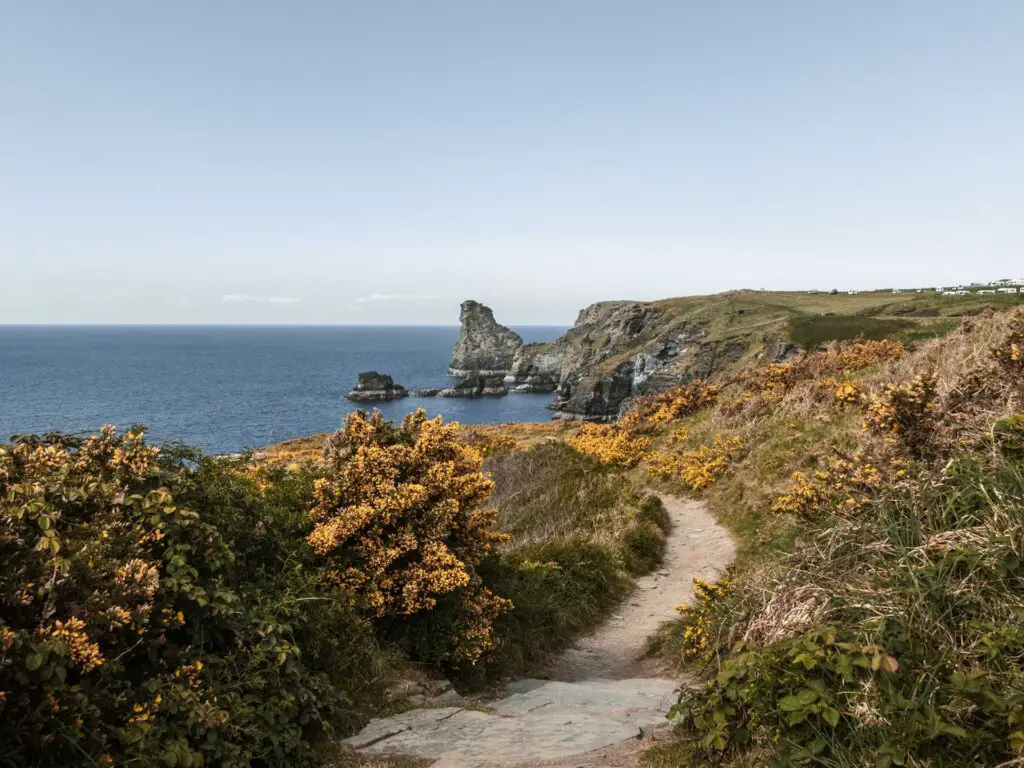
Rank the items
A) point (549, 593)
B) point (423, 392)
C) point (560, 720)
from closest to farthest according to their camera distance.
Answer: point (560, 720) → point (549, 593) → point (423, 392)

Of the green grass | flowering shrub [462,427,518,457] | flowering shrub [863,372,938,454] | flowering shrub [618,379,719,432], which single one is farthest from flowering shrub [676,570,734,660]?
the green grass

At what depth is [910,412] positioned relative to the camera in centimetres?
907

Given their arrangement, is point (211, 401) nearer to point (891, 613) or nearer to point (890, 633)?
point (891, 613)

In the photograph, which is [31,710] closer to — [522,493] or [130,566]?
[130,566]

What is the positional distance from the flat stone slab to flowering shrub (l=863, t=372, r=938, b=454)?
5.35m

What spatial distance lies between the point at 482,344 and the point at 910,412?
150 m

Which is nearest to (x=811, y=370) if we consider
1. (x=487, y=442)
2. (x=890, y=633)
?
(x=487, y=442)

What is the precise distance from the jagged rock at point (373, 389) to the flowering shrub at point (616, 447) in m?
90.9

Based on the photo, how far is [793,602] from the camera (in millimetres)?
5406

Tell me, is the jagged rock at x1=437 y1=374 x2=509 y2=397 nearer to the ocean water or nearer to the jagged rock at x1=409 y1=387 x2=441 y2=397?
the jagged rock at x1=409 y1=387 x2=441 y2=397

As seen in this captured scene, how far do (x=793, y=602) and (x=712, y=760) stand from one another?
1.75 meters

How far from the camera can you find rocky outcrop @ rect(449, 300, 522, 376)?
156m

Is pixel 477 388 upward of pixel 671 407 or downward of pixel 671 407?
downward

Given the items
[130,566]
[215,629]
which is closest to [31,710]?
[130,566]
